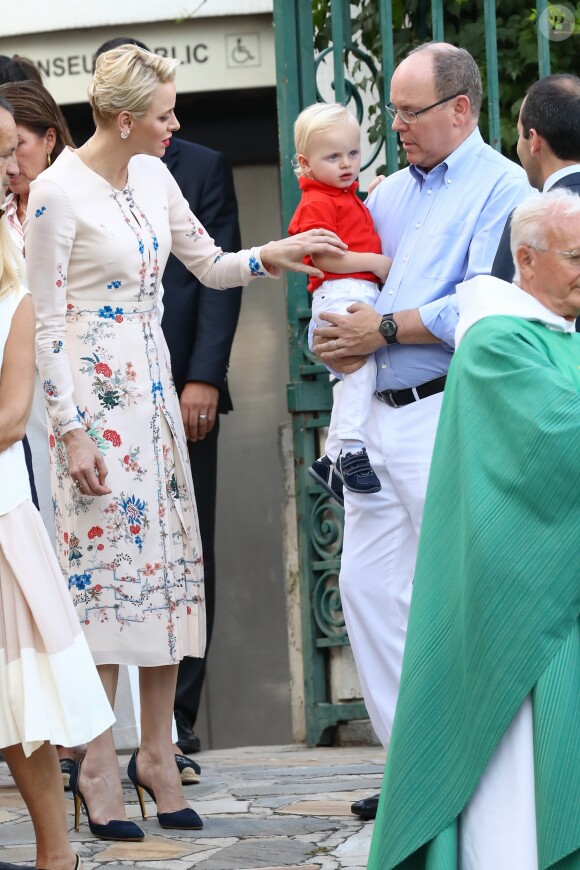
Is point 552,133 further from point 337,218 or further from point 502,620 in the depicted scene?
point 502,620

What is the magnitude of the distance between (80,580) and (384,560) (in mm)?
811

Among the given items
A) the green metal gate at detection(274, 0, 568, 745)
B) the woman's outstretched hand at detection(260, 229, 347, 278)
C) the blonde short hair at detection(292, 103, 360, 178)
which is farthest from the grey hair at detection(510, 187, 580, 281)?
the green metal gate at detection(274, 0, 568, 745)

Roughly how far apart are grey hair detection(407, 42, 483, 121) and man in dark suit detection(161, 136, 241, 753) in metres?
1.43

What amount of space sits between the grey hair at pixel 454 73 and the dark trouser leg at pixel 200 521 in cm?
178

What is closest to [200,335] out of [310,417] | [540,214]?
[310,417]

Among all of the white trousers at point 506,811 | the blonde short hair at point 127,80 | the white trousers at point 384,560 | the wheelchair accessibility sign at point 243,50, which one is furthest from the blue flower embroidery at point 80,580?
the wheelchair accessibility sign at point 243,50

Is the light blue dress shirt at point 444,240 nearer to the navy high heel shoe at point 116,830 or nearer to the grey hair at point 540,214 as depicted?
the grey hair at point 540,214

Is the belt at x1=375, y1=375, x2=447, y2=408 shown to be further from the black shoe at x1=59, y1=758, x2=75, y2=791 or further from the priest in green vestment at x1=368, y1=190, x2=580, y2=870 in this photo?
the black shoe at x1=59, y1=758, x2=75, y2=791

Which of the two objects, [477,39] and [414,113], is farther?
[477,39]

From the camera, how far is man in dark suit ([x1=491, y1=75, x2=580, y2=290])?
3.88 metres

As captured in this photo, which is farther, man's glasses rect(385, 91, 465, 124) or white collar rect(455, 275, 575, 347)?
man's glasses rect(385, 91, 465, 124)

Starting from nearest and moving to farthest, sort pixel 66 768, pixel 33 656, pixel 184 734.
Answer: pixel 33 656 < pixel 66 768 < pixel 184 734

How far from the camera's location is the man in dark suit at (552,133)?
3.88 metres

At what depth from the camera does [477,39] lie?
5699 mm
